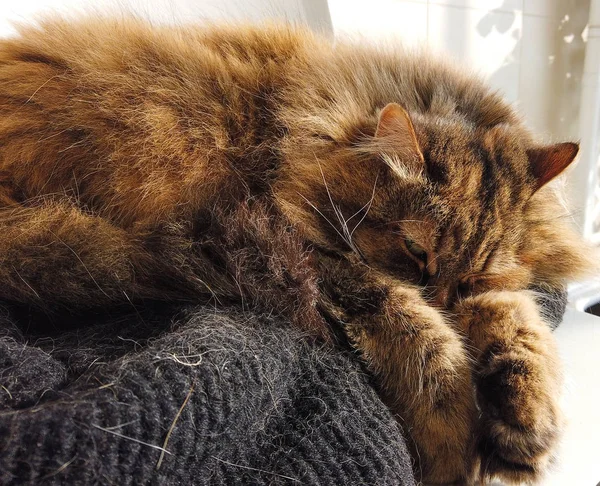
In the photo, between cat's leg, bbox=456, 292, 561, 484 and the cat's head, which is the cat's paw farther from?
the cat's head

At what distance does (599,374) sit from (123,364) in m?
0.98

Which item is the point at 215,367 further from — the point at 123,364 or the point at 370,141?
the point at 370,141

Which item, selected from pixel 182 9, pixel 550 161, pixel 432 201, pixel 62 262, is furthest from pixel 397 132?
pixel 182 9

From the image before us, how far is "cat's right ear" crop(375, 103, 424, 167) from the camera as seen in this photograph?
79 cm

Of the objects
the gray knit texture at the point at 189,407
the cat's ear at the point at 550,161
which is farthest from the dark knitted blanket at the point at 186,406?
the cat's ear at the point at 550,161

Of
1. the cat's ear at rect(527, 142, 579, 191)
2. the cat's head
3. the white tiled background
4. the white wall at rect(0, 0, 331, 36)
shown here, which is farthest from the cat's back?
the white tiled background

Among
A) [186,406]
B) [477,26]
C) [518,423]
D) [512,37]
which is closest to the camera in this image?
[186,406]

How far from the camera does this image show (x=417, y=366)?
2.38 ft

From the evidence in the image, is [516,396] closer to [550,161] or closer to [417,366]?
[417,366]

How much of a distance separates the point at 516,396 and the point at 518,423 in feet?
0.12

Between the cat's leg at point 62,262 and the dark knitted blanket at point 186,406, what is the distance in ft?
0.12

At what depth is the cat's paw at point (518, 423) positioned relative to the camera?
69cm

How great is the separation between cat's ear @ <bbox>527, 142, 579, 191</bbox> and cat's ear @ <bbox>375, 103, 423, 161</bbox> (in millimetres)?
250

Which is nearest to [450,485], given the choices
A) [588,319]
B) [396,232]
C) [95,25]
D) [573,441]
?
[573,441]
